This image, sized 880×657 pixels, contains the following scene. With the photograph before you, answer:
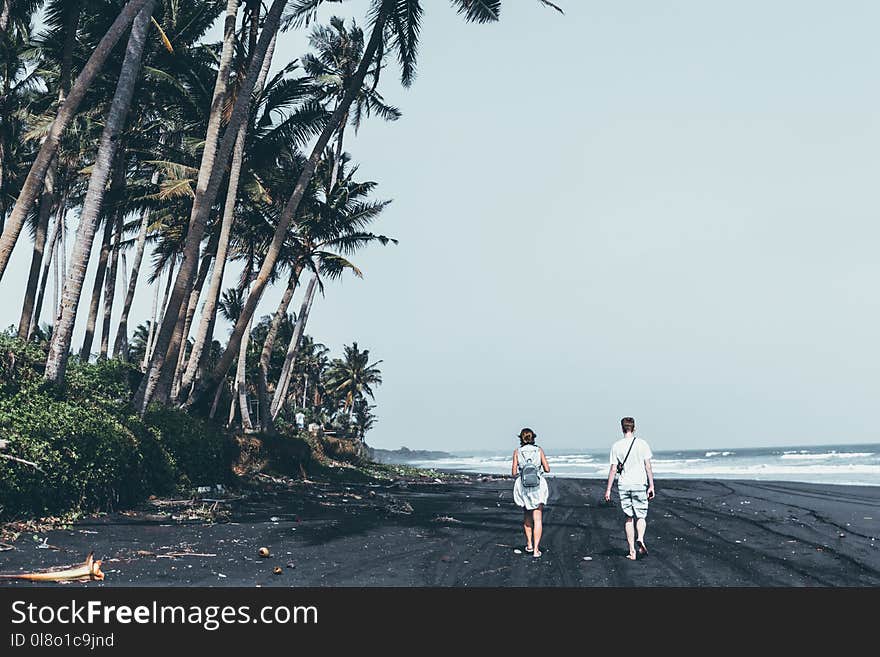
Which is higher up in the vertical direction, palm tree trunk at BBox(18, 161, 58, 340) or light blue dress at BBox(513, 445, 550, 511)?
palm tree trunk at BBox(18, 161, 58, 340)

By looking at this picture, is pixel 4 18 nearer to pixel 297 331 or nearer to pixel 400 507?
pixel 297 331

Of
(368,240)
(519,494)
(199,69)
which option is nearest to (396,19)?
(199,69)

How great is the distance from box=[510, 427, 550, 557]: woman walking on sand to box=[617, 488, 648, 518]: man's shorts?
3.42 ft

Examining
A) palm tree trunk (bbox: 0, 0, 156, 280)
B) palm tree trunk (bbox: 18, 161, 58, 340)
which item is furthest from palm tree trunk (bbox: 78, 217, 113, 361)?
palm tree trunk (bbox: 0, 0, 156, 280)

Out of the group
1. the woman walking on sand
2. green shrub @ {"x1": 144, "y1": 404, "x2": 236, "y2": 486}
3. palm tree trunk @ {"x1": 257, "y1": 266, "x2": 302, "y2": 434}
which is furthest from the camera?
palm tree trunk @ {"x1": 257, "y1": 266, "x2": 302, "y2": 434}

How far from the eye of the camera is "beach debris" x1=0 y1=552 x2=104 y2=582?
22.8 feet

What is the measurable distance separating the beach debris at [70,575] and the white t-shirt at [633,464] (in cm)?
629

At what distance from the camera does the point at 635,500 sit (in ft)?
29.8

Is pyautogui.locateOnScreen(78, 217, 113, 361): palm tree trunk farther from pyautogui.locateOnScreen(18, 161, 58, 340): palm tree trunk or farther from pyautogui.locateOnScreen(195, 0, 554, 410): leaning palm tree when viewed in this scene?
pyautogui.locateOnScreen(195, 0, 554, 410): leaning palm tree

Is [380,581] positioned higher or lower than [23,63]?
lower
